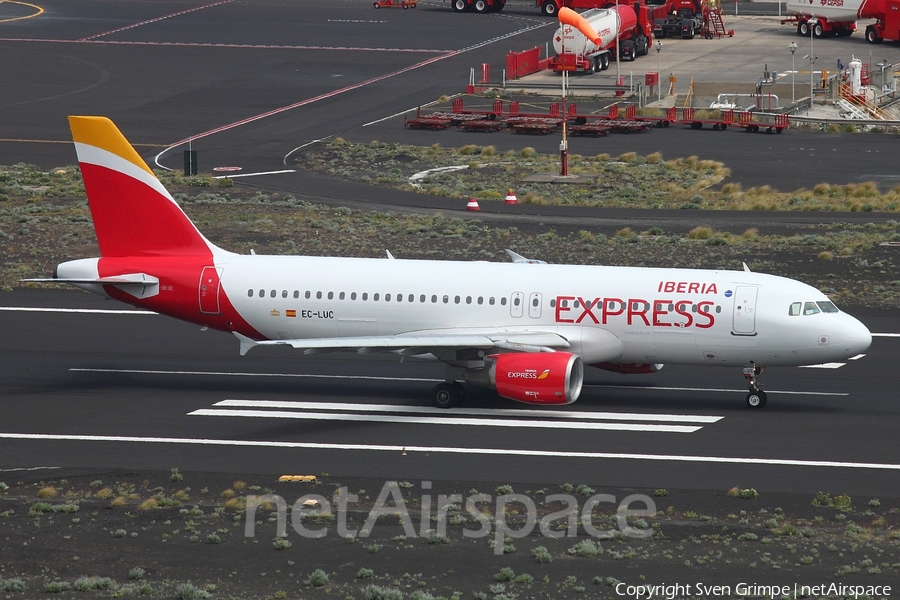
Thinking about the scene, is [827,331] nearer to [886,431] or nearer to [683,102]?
[886,431]

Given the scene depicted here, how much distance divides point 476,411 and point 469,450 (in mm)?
3597

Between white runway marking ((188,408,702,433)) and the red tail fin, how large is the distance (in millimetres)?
5167

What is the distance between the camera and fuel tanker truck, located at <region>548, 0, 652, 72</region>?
305 feet

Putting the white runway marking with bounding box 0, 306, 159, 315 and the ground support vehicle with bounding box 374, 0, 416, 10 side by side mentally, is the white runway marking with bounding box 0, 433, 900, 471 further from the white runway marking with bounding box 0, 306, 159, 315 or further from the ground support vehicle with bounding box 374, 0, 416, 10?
the ground support vehicle with bounding box 374, 0, 416, 10

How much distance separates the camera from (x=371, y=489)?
1127 inches

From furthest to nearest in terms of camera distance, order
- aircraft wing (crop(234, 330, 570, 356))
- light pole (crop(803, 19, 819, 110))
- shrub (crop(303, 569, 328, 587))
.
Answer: light pole (crop(803, 19, 819, 110)) < aircraft wing (crop(234, 330, 570, 356)) < shrub (crop(303, 569, 328, 587))

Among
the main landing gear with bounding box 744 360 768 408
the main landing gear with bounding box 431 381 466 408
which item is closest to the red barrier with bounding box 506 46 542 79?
the main landing gear with bounding box 431 381 466 408

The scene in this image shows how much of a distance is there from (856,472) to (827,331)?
17.2 feet

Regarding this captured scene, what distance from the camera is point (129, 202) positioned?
123 ft

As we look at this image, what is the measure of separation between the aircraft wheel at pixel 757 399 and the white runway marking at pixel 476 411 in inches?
48.9

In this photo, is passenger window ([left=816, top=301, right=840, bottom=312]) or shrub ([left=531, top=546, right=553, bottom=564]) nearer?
shrub ([left=531, top=546, right=553, bottom=564])

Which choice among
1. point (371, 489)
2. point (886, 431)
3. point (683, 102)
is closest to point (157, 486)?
point (371, 489)

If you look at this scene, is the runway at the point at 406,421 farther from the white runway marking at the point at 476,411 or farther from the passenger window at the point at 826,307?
the passenger window at the point at 826,307

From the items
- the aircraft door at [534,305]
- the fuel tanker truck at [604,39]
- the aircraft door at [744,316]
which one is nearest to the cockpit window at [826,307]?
the aircraft door at [744,316]
